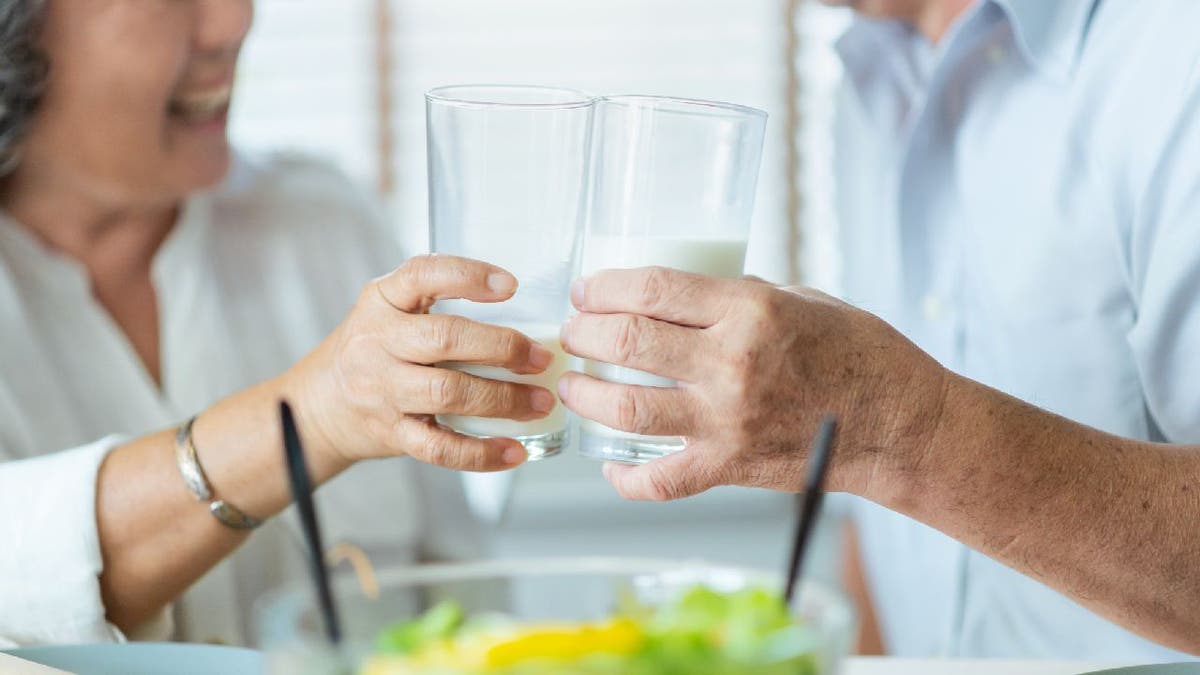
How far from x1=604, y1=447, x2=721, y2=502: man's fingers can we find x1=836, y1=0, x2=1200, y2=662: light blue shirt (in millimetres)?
526

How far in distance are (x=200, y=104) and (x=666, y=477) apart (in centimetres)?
90

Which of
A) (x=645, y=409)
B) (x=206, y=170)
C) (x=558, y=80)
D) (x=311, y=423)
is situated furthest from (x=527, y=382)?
(x=558, y=80)

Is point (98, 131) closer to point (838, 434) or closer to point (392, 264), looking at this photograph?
point (392, 264)

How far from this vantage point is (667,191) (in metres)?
0.95

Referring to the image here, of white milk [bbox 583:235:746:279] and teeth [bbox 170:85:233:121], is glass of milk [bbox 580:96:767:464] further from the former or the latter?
teeth [bbox 170:85:233:121]

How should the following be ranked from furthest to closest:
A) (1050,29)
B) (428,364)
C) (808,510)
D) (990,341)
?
(990,341) → (1050,29) → (428,364) → (808,510)

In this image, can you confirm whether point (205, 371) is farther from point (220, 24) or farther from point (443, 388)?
point (443, 388)

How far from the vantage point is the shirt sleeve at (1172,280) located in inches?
46.2

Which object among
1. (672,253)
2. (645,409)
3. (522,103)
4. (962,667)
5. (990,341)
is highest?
(522,103)

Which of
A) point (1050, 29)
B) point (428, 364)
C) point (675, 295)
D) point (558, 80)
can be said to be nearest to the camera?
point (675, 295)

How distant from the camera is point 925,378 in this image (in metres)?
0.97

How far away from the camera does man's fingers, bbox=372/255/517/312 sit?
96 cm

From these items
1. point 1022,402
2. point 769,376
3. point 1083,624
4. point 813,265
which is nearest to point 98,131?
point 769,376

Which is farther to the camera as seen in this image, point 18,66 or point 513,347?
point 18,66
